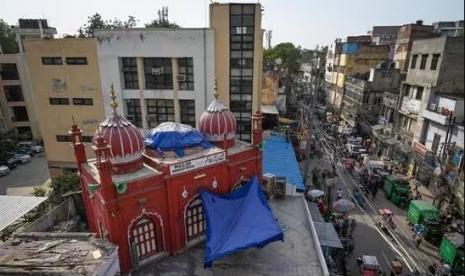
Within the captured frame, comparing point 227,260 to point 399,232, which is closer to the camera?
point 227,260

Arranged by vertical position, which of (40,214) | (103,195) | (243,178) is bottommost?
(40,214)

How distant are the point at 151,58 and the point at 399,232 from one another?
22575mm

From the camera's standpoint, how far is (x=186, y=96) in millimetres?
25000

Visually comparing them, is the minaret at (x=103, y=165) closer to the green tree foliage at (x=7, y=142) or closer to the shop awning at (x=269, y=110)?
the shop awning at (x=269, y=110)

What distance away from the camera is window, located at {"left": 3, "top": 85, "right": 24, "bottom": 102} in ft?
128

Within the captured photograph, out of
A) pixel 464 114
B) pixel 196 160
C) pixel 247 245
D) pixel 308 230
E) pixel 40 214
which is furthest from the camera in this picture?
pixel 40 214

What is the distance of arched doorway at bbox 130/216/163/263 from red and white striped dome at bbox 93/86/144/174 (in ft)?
8.24

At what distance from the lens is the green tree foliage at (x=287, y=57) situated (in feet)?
205

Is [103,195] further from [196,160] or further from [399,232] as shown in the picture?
[399,232]

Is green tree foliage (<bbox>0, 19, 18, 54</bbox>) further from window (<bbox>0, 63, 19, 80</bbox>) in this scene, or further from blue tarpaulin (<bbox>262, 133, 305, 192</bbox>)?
blue tarpaulin (<bbox>262, 133, 305, 192</bbox>)

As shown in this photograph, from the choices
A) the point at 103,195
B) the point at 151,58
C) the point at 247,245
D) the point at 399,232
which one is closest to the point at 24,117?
the point at 151,58

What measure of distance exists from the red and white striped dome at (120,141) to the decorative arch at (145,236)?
88.2 inches

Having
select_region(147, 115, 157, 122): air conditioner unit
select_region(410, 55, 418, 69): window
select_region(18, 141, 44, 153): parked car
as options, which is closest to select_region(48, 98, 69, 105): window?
select_region(147, 115, 157, 122): air conditioner unit

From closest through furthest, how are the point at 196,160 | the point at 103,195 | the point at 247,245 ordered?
the point at 103,195
the point at 247,245
the point at 196,160
